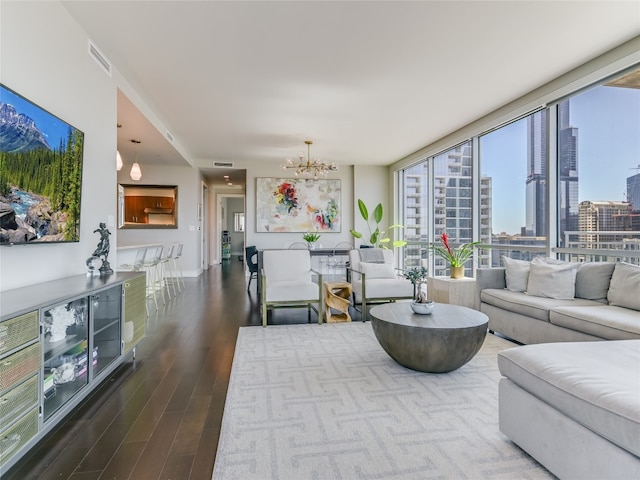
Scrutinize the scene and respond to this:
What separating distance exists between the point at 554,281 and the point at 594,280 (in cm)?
32

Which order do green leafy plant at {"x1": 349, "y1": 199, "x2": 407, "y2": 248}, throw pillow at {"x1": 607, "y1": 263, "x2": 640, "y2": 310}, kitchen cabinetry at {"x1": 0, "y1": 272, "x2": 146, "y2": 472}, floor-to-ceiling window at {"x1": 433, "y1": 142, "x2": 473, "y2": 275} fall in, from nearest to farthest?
kitchen cabinetry at {"x1": 0, "y1": 272, "x2": 146, "y2": 472} → throw pillow at {"x1": 607, "y1": 263, "x2": 640, "y2": 310} → floor-to-ceiling window at {"x1": 433, "y1": 142, "x2": 473, "y2": 275} → green leafy plant at {"x1": 349, "y1": 199, "x2": 407, "y2": 248}

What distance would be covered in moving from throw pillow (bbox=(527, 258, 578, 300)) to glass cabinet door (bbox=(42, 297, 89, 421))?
3974mm

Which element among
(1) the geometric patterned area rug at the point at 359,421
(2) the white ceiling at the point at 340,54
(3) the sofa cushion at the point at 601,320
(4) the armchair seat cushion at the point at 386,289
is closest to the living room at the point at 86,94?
(2) the white ceiling at the point at 340,54

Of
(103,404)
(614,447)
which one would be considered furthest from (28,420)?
(614,447)

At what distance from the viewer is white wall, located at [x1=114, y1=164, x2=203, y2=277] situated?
26.5 ft

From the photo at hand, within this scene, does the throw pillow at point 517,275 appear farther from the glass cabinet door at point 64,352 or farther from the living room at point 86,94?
the glass cabinet door at point 64,352

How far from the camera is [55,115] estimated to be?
2.51 m

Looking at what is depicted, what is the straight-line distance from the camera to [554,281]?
3.40 m

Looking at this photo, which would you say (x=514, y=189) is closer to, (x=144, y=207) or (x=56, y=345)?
(x=56, y=345)

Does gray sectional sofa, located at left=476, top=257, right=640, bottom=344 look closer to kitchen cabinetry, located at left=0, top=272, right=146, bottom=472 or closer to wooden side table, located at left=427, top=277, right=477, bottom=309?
wooden side table, located at left=427, top=277, right=477, bottom=309

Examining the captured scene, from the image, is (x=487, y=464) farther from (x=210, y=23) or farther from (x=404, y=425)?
(x=210, y=23)

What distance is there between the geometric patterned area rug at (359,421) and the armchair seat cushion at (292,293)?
0.97 m

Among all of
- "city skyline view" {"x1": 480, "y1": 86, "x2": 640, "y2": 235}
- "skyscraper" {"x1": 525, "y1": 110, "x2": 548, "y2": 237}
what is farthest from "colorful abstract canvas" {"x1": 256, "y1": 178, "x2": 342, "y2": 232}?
"skyscraper" {"x1": 525, "y1": 110, "x2": 548, "y2": 237}

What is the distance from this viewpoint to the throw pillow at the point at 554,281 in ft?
11.0
